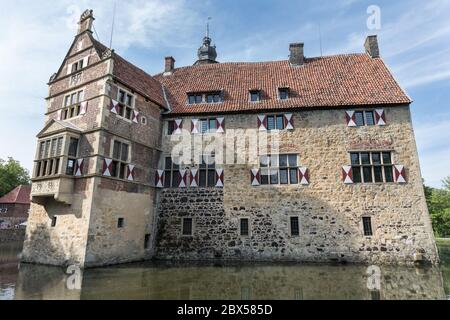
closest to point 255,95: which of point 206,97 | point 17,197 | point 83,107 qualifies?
point 206,97

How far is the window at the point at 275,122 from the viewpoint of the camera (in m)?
14.8

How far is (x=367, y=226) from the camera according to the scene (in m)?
12.9

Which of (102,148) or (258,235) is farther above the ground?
(102,148)

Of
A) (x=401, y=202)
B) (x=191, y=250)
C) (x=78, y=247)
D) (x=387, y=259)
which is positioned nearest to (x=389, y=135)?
(x=401, y=202)

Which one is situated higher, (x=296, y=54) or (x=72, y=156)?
(x=296, y=54)

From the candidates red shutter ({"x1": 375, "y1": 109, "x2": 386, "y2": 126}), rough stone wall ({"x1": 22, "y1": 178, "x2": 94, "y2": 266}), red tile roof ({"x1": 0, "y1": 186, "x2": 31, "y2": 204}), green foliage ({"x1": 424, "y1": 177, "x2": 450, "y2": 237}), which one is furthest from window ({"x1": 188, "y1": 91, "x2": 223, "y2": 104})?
green foliage ({"x1": 424, "y1": 177, "x2": 450, "y2": 237})

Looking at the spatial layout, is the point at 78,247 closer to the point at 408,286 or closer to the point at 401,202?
the point at 408,286

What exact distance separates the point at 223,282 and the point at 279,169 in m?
7.04

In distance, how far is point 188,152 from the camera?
1515 cm

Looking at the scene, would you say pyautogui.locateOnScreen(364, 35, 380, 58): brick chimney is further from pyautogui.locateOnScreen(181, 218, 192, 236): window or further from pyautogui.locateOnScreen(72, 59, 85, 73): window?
pyautogui.locateOnScreen(72, 59, 85, 73): window

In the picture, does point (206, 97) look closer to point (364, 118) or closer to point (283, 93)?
point (283, 93)

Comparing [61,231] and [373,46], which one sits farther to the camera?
[373,46]
